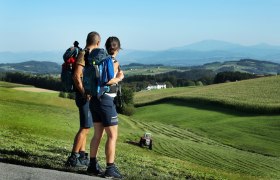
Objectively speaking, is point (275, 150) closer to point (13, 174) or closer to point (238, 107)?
point (238, 107)

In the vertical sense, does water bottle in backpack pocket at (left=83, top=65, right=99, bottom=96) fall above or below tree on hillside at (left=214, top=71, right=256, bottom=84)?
above

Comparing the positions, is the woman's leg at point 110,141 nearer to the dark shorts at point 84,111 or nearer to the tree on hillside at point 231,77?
the dark shorts at point 84,111

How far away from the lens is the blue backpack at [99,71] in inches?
308

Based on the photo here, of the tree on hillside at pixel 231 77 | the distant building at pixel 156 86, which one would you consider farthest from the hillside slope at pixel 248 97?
the distant building at pixel 156 86

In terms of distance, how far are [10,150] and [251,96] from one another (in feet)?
256

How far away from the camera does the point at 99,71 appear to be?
25.9 feet

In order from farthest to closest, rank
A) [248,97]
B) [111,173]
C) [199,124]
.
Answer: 1. [248,97]
2. [199,124]
3. [111,173]

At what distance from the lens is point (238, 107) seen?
7775 centimetres

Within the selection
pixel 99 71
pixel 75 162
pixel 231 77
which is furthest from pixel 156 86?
pixel 99 71

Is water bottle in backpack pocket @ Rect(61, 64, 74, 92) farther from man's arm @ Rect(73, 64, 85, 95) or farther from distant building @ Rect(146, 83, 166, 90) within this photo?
distant building @ Rect(146, 83, 166, 90)

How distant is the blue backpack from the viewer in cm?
783

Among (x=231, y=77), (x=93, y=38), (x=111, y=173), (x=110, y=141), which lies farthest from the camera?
(x=231, y=77)

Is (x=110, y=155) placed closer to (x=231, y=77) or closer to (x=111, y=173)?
(x=111, y=173)

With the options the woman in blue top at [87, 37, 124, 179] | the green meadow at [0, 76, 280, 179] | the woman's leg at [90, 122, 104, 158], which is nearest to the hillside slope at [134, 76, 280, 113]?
the green meadow at [0, 76, 280, 179]
